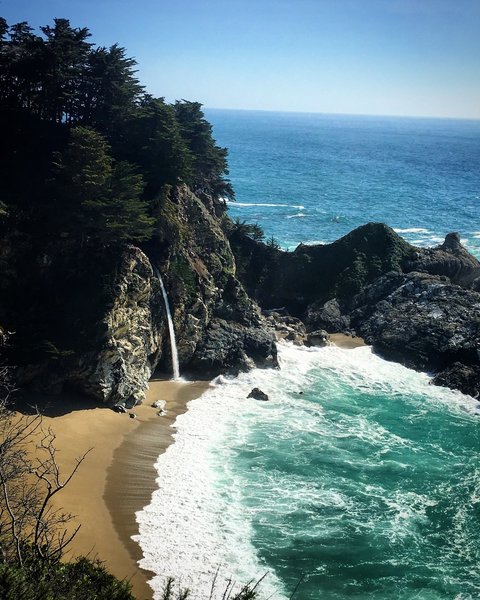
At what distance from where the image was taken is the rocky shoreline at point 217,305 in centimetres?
3312

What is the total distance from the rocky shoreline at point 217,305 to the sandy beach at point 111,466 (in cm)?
172

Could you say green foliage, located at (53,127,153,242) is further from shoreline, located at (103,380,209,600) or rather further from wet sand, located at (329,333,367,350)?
wet sand, located at (329,333,367,350)

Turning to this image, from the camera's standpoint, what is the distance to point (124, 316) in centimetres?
3519

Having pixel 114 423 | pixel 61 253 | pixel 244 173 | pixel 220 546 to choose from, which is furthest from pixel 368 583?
pixel 244 173

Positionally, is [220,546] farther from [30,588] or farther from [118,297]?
[118,297]

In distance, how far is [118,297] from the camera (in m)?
34.8

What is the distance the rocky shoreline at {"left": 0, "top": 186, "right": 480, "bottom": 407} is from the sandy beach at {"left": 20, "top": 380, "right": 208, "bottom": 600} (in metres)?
1.72

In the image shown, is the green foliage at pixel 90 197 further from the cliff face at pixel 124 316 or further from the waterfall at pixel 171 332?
the waterfall at pixel 171 332

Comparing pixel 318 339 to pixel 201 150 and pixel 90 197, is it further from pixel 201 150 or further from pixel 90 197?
pixel 90 197

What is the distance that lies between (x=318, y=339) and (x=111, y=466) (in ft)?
82.1

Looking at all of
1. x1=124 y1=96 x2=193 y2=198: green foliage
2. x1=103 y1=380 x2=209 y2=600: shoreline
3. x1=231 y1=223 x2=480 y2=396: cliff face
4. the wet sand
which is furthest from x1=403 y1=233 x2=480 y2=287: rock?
x1=103 y1=380 x2=209 y2=600: shoreline

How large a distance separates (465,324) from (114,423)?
3107 cm

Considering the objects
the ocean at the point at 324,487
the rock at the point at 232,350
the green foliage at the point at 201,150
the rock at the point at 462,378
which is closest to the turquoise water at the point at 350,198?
the green foliage at the point at 201,150

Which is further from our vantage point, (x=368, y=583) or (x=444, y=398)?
(x=444, y=398)
